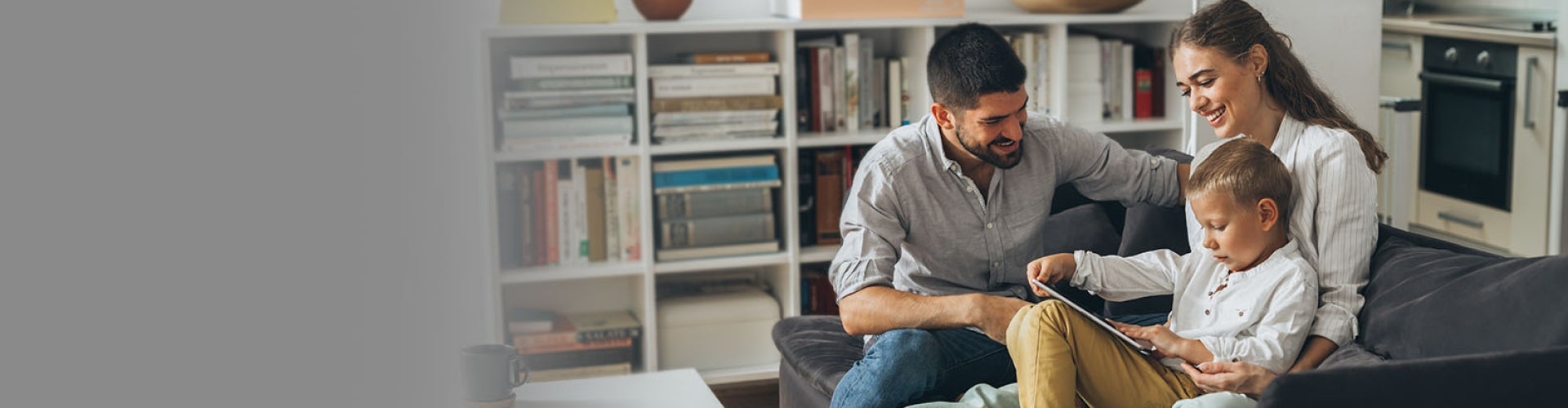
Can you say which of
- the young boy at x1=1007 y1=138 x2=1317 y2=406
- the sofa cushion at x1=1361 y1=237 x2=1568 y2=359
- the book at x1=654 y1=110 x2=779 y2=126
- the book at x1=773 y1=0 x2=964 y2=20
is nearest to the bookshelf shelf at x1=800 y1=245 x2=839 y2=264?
the book at x1=654 y1=110 x2=779 y2=126

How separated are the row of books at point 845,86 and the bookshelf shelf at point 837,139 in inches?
0.8

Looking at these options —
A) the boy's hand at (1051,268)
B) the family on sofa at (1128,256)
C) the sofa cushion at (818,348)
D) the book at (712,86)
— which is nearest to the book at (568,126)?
the book at (712,86)

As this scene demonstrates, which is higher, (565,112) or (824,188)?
(565,112)

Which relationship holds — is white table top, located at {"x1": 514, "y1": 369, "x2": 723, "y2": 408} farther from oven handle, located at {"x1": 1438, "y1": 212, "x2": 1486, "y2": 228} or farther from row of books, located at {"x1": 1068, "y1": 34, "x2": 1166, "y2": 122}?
oven handle, located at {"x1": 1438, "y1": 212, "x2": 1486, "y2": 228}

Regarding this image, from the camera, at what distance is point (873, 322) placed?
6.79ft

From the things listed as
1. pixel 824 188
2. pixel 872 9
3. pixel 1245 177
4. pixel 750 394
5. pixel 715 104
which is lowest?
pixel 750 394

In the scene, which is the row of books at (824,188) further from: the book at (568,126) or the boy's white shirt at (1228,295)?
the boy's white shirt at (1228,295)

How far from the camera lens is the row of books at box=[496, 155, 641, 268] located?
314 cm

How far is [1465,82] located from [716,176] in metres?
1.97

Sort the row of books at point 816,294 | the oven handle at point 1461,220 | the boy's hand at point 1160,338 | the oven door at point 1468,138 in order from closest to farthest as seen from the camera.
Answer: the boy's hand at point 1160,338
the row of books at point 816,294
the oven door at point 1468,138
the oven handle at point 1461,220

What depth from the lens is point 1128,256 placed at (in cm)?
224

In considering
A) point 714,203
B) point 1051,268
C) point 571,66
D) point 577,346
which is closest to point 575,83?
point 571,66

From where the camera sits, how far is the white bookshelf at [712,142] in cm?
306

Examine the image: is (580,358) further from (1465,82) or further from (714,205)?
(1465,82)
